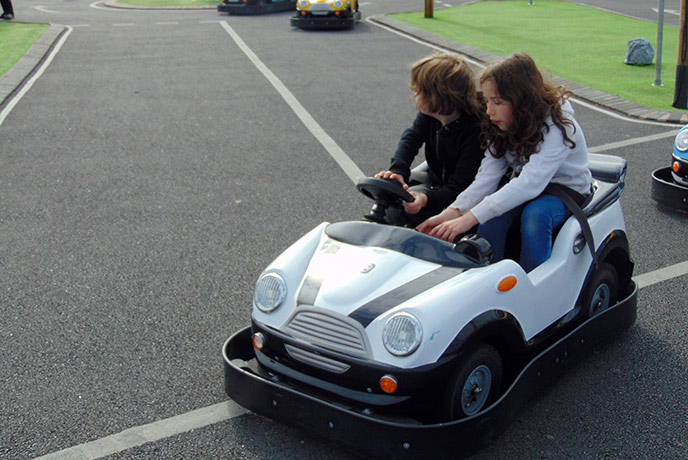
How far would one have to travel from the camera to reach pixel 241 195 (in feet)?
20.8

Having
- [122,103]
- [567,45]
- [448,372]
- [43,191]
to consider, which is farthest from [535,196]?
[567,45]

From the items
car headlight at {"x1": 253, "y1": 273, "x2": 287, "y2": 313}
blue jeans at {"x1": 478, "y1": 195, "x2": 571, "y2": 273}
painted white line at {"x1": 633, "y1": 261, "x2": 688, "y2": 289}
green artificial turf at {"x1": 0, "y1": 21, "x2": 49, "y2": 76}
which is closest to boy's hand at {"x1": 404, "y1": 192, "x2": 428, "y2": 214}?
blue jeans at {"x1": 478, "y1": 195, "x2": 571, "y2": 273}

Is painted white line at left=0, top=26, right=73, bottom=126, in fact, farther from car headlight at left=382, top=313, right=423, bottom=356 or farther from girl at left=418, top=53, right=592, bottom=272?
car headlight at left=382, top=313, right=423, bottom=356

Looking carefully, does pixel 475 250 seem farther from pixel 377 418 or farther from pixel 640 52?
pixel 640 52

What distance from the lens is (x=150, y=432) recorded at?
3.34m

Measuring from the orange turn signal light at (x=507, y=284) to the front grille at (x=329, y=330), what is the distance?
64 centimetres

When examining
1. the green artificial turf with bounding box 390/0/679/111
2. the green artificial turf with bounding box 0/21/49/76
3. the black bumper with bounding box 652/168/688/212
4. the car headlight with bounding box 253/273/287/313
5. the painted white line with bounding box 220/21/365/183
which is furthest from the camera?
the green artificial turf with bounding box 0/21/49/76

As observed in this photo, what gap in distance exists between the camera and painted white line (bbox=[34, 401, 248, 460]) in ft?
10.5

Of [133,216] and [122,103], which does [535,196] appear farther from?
[122,103]

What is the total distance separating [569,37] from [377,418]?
12.5 metres

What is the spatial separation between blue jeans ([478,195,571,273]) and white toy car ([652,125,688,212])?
7.96 feet

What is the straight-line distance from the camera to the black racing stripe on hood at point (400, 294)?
119 inches

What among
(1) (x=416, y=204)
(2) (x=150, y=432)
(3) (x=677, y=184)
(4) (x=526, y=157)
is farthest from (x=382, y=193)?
(3) (x=677, y=184)

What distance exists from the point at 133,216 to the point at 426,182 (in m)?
2.55
